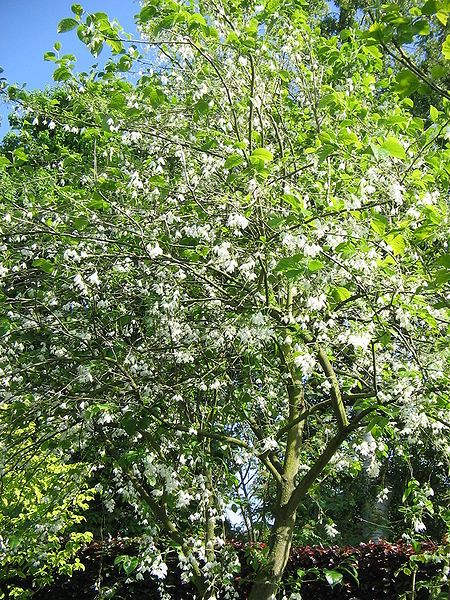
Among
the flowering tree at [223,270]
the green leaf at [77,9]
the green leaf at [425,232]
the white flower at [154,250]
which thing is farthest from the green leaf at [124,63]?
the green leaf at [425,232]

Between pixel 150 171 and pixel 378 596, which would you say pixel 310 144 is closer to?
pixel 150 171

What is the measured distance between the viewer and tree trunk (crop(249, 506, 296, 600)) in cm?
457

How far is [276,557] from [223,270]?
205 cm

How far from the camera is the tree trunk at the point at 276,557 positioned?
15.0ft

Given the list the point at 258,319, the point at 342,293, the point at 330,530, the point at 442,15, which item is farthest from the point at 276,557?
the point at 442,15

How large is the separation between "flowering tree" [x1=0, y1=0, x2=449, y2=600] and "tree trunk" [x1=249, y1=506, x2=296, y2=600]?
0.06ft

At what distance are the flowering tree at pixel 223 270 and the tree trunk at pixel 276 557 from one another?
19 millimetres

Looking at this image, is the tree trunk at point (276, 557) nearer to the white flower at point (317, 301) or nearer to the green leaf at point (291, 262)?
the white flower at point (317, 301)

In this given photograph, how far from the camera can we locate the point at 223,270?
4.85 metres

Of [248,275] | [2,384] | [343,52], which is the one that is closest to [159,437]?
[2,384]

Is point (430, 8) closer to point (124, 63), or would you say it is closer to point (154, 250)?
point (154, 250)

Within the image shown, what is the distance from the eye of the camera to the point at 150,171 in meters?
4.86

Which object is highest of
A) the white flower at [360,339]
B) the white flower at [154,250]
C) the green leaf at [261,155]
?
the green leaf at [261,155]

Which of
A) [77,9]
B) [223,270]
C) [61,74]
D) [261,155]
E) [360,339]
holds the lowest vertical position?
[360,339]
